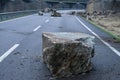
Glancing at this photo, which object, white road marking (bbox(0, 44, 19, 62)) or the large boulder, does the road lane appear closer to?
white road marking (bbox(0, 44, 19, 62))

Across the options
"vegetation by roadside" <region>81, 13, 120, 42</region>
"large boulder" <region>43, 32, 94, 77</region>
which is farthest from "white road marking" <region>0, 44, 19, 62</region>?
"vegetation by roadside" <region>81, 13, 120, 42</region>

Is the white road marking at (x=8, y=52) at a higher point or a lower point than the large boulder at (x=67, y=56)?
lower

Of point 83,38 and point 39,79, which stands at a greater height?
point 83,38

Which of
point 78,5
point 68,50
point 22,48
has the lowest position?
point 78,5

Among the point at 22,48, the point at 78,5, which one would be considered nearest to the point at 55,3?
the point at 78,5

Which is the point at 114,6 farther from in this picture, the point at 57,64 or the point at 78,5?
the point at 78,5

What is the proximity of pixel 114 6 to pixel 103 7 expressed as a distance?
19.7 feet

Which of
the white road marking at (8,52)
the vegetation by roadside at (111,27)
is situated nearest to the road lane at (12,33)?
the white road marking at (8,52)

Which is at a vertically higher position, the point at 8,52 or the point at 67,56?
the point at 67,56

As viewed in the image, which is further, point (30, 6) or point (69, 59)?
point (30, 6)

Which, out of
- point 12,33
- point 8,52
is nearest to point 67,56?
point 8,52

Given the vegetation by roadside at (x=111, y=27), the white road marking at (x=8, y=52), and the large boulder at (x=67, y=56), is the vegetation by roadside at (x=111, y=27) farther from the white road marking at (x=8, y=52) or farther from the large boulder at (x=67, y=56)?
the large boulder at (x=67, y=56)

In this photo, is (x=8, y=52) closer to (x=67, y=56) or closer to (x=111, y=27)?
(x=67, y=56)

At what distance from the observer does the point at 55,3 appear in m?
124
